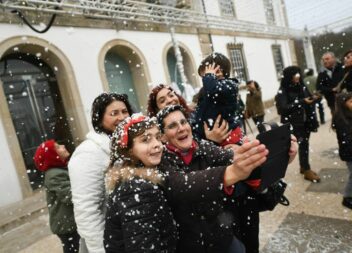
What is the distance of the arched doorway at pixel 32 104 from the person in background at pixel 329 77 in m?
6.35

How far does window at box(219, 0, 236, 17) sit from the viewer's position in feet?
49.7

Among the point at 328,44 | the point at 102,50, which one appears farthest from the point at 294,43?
the point at 102,50

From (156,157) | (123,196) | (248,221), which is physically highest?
(156,157)

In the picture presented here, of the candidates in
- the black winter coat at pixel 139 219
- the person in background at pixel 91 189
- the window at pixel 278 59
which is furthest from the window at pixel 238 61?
the black winter coat at pixel 139 219

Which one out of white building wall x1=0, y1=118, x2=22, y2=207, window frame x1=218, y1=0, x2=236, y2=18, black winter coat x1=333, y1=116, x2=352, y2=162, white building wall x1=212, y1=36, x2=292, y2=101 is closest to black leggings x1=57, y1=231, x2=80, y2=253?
black winter coat x1=333, y1=116, x2=352, y2=162

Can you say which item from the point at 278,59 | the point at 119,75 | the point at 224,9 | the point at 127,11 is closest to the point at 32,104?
the point at 119,75

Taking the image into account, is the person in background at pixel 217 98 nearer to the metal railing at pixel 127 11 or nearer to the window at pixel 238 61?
the metal railing at pixel 127 11

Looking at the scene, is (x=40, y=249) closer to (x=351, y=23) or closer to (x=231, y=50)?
(x=231, y=50)

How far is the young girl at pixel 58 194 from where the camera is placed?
272 centimetres

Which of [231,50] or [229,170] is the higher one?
[231,50]

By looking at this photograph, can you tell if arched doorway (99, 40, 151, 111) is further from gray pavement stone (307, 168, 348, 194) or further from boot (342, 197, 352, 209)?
boot (342, 197, 352, 209)

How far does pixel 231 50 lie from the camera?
15.1 meters

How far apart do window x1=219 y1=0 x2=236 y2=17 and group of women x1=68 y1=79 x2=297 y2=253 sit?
47.2 ft

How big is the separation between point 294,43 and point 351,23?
415 cm
